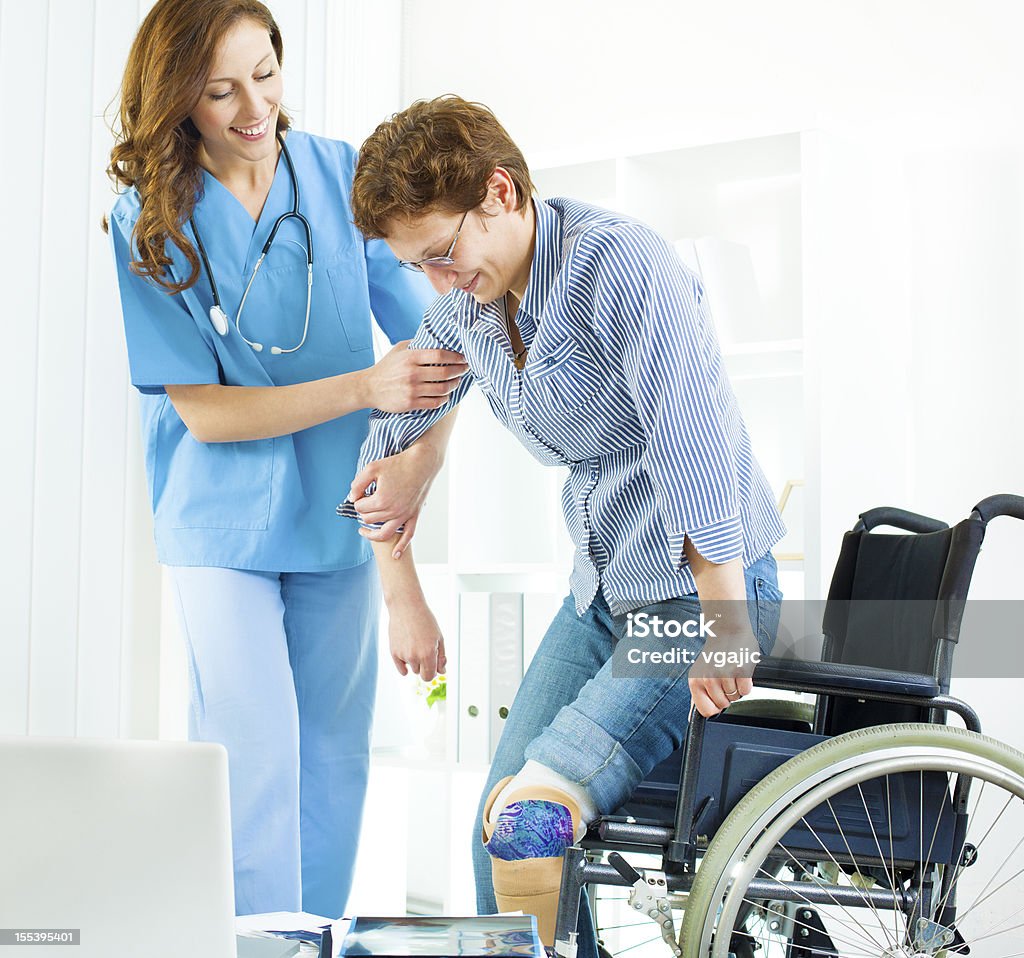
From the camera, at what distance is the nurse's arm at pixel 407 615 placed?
1.62 metres

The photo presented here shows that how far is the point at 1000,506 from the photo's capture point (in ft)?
4.42

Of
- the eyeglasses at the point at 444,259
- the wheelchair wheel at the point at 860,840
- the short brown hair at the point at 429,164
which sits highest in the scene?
the short brown hair at the point at 429,164

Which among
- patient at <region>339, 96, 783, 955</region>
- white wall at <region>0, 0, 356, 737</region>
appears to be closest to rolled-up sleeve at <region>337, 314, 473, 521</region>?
patient at <region>339, 96, 783, 955</region>

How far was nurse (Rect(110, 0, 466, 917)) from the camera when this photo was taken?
5.02 feet

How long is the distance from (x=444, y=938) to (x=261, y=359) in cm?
99

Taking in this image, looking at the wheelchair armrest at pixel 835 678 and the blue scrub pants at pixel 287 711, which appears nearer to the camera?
the wheelchair armrest at pixel 835 678

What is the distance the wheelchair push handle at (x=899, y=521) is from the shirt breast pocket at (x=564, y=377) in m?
0.55

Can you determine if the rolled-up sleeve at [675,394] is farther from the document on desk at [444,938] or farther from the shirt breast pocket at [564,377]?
the document on desk at [444,938]

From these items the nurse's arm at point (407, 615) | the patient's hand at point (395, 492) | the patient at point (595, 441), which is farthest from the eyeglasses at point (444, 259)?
the nurse's arm at point (407, 615)

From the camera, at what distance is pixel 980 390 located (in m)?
2.08

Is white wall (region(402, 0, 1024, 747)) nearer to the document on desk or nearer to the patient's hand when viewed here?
the patient's hand

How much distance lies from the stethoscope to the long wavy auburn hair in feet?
0.10

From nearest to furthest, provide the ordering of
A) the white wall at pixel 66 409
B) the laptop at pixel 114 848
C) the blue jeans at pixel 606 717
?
the laptop at pixel 114 848
the blue jeans at pixel 606 717
the white wall at pixel 66 409

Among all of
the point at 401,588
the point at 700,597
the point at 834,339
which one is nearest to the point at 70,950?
the point at 700,597
